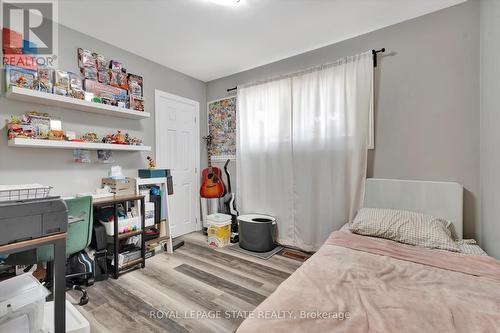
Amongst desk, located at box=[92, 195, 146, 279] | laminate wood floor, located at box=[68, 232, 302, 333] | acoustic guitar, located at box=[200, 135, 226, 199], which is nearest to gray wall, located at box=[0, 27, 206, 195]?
desk, located at box=[92, 195, 146, 279]

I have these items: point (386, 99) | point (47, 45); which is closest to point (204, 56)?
point (47, 45)

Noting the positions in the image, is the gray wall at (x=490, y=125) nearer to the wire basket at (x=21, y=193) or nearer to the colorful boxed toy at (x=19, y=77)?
the wire basket at (x=21, y=193)

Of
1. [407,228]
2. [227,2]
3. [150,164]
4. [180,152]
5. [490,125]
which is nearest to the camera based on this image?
[490,125]

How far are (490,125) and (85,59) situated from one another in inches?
150

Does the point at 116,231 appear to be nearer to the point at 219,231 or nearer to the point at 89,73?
the point at 219,231

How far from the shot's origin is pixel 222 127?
12.1ft

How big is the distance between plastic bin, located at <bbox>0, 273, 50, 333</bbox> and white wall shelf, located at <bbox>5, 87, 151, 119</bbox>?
4.92ft

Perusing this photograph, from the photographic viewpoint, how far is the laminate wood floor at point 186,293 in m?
1.61

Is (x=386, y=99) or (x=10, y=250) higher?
(x=386, y=99)

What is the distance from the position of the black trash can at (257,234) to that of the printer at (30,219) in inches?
79.5

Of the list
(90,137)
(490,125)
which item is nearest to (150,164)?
(90,137)

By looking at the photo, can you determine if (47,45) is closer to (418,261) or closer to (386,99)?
(386,99)

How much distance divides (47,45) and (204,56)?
162 cm

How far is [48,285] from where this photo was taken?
1921mm
